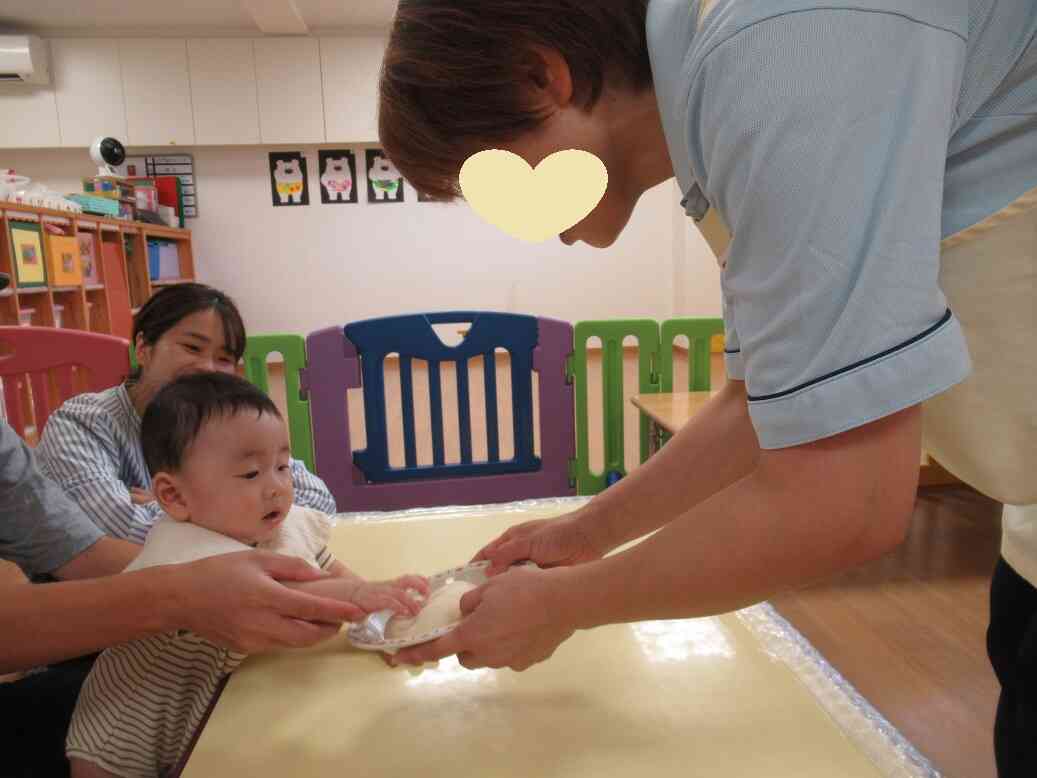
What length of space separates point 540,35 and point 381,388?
130 centimetres

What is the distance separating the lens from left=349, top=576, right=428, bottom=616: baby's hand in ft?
2.36

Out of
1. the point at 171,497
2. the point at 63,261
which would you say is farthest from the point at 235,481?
the point at 63,261

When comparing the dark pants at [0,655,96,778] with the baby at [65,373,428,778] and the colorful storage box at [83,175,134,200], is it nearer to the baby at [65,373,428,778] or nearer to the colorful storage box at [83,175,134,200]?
the baby at [65,373,428,778]

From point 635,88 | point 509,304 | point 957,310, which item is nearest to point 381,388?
point 635,88

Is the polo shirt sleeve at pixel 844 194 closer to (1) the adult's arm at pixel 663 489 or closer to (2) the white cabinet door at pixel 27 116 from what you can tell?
(1) the adult's arm at pixel 663 489

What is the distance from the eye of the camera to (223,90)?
5184 mm

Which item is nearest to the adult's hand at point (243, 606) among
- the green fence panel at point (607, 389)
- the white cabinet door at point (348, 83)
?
the green fence panel at point (607, 389)

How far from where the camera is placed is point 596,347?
599 cm

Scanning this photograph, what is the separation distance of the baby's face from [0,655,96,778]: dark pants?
0.88 ft

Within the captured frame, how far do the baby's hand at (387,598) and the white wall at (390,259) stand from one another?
201 inches

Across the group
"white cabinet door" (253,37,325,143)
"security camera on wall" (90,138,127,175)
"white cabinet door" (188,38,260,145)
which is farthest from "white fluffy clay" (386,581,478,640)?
"white cabinet door" (188,38,260,145)

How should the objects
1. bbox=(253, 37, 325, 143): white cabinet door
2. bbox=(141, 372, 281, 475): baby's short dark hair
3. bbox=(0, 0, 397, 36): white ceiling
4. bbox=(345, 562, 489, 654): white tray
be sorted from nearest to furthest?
bbox=(345, 562, 489, 654): white tray < bbox=(141, 372, 281, 475): baby's short dark hair < bbox=(0, 0, 397, 36): white ceiling < bbox=(253, 37, 325, 143): white cabinet door

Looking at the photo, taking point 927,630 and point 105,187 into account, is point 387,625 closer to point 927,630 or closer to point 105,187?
point 927,630

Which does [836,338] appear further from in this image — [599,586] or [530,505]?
[530,505]
